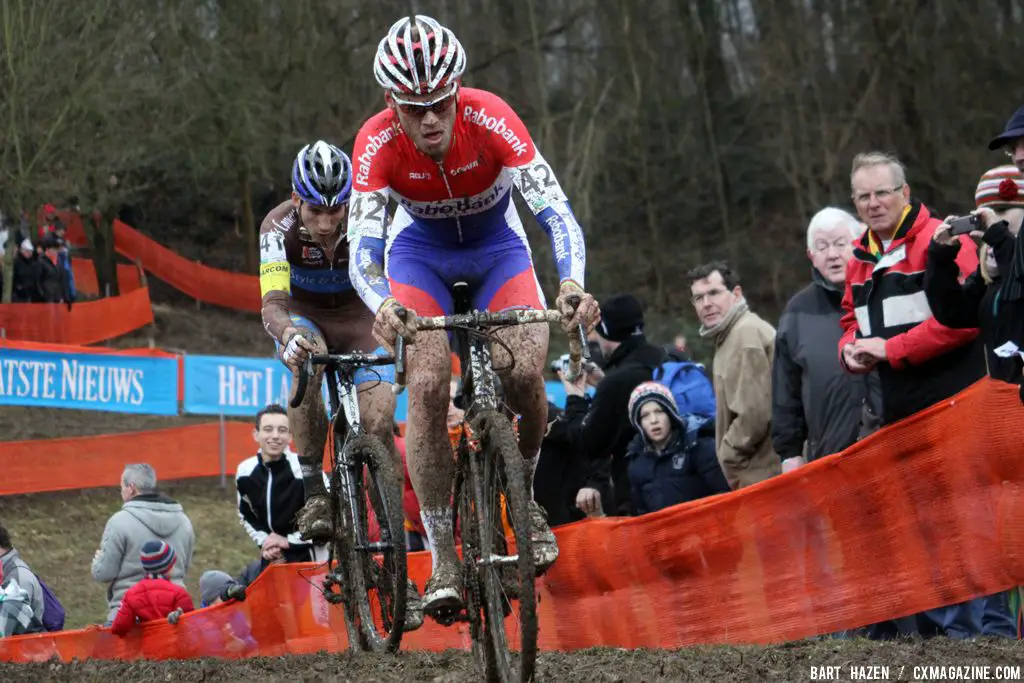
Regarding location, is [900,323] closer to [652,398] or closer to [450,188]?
[652,398]

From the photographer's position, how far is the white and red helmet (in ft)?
22.5

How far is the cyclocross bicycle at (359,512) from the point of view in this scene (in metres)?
8.10

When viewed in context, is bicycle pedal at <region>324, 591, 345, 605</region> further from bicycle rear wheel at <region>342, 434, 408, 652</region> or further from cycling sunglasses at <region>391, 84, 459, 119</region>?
cycling sunglasses at <region>391, 84, 459, 119</region>

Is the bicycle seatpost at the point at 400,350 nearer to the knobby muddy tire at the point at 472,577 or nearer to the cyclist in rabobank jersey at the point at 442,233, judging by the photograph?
the cyclist in rabobank jersey at the point at 442,233

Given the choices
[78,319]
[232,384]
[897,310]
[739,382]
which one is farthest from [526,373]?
[78,319]

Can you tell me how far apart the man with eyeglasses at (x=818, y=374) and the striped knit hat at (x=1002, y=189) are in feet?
5.02

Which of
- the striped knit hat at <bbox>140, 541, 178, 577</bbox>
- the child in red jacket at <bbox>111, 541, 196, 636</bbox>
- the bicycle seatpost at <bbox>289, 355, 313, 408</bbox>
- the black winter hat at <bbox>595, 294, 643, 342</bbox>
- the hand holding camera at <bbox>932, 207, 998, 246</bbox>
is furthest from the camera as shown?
the striped knit hat at <bbox>140, 541, 178, 577</bbox>

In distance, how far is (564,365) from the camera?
8883 mm

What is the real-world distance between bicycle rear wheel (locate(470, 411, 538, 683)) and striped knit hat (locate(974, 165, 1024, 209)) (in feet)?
8.69

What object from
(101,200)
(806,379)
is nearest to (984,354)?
(806,379)

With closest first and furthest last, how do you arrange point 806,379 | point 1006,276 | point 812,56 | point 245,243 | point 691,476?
point 1006,276 < point 806,379 < point 691,476 < point 812,56 < point 245,243

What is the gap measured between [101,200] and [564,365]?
Answer: 2009 centimetres

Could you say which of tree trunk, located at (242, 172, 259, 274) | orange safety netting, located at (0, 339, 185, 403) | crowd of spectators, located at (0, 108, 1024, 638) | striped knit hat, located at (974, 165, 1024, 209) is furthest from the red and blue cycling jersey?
tree trunk, located at (242, 172, 259, 274)

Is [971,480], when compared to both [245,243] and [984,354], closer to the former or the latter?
[984,354]
